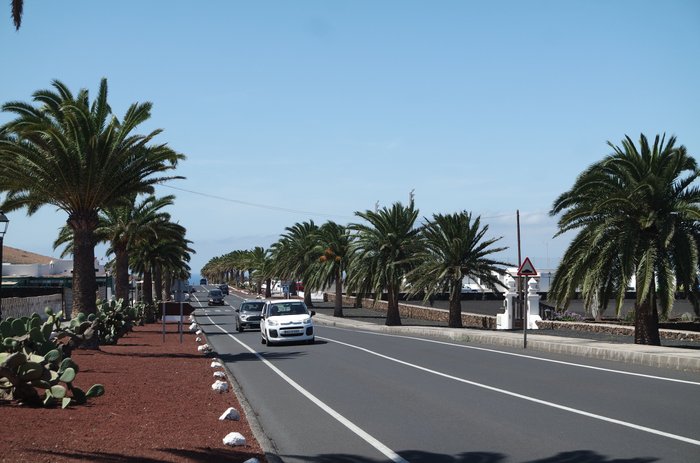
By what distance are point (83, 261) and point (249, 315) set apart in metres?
17.6

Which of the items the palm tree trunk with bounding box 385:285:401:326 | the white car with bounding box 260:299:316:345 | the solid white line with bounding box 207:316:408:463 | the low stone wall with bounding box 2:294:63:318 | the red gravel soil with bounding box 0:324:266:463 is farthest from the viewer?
the palm tree trunk with bounding box 385:285:401:326

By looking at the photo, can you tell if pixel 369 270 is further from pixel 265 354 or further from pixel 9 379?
pixel 9 379

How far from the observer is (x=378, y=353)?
24.7 metres

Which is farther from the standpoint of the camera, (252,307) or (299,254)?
(299,254)

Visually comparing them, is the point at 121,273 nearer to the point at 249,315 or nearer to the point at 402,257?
the point at 249,315

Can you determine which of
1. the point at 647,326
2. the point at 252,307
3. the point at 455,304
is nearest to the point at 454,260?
the point at 455,304

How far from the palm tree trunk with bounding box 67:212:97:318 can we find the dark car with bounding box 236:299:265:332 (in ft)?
54.6

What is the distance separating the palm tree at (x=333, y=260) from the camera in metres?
63.9

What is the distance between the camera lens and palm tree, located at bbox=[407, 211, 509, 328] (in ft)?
141

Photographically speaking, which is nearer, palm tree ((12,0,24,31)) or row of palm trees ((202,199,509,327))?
palm tree ((12,0,24,31))

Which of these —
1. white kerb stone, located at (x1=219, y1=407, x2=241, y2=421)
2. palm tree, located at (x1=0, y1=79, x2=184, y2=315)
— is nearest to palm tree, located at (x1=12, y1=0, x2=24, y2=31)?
white kerb stone, located at (x1=219, y1=407, x2=241, y2=421)

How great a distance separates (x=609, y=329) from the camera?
111 ft

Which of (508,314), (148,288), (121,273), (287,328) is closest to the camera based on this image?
(287,328)

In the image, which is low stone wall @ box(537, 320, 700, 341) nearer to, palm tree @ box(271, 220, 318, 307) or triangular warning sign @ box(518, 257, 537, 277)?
triangular warning sign @ box(518, 257, 537, 277)
